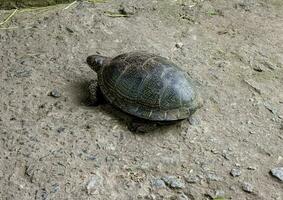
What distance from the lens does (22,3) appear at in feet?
16.4

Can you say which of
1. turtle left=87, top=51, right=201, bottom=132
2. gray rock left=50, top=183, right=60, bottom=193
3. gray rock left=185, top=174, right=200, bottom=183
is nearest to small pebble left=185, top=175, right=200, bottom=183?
gray rock left=185, top=174, right=200, bottom=183

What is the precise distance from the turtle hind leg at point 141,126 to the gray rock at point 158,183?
0.46 m

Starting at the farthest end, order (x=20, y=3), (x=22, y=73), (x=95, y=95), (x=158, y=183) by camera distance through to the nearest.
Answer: (x=20, y=3), (x=22, y=73), (x=95, y=95), (x=158, y=183)

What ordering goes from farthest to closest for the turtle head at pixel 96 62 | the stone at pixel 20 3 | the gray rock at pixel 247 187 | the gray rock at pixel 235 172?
the stone at pixel 20 3 → the turtle head at pixel 96 62 → the gray rock at pixel 235 172 → the gray rock at pixel 247 187

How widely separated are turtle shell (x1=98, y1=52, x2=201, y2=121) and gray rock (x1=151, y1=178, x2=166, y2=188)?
18.9 inches

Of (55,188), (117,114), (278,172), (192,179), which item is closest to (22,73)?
(117,114)

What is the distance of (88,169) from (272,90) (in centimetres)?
162

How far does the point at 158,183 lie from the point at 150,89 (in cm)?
70

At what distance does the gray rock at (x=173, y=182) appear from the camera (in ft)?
10.0

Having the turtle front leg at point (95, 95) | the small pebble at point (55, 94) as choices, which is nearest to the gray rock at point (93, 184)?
the turtle front leg at point (95, 95)

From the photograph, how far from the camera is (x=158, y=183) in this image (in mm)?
3066

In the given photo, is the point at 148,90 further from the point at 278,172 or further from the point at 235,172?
the point at 278,172

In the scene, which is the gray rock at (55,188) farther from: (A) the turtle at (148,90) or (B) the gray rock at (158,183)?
(A) the turtle at (148,90)

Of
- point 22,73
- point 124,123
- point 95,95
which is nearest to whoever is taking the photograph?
point 124,123
